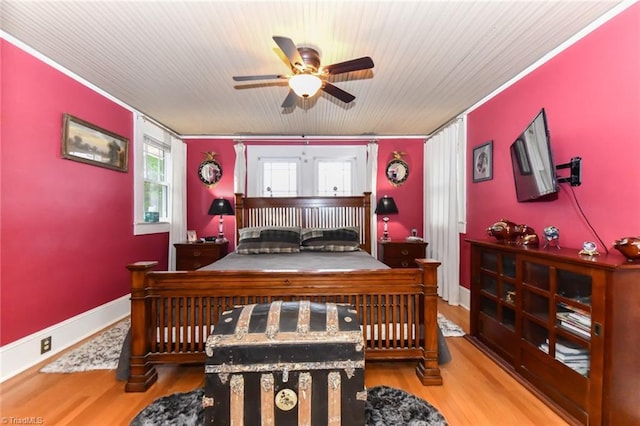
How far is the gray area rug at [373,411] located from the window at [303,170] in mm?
3355

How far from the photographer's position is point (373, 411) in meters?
1.83

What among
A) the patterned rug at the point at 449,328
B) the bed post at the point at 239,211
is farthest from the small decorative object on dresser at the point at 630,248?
the bed post at the point at 239,211

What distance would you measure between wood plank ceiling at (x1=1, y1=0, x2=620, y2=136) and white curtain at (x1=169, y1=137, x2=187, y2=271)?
113cm

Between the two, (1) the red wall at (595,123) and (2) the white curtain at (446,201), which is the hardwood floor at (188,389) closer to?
(1) the red wall at (595,123)

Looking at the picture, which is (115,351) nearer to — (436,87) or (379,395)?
(379,395)

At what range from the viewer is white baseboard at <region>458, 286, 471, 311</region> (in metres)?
3.78

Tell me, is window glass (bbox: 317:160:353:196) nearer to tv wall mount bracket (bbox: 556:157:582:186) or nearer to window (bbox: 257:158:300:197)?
window (bbox: 257:158:300:197)

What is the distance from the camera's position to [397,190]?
5012mm

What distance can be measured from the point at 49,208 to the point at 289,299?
93.6 inches

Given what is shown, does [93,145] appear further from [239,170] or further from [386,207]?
[386,207]

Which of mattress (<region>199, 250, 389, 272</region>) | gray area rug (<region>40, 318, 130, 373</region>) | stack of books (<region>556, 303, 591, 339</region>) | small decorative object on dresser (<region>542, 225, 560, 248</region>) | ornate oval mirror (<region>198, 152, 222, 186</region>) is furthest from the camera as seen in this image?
ornate oval mirror (<region>198, 152, 222, 186</region>)

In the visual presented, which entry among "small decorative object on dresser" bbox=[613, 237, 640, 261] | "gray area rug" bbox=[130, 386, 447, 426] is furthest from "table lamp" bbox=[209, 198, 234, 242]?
"small decorative object on dresser" bbox=[613, 237, 640, 261]

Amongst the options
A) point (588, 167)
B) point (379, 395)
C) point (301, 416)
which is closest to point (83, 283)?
Answer: point (301, 416)

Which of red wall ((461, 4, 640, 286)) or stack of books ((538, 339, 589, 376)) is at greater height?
red wall ((461, 4, 640, 286))
